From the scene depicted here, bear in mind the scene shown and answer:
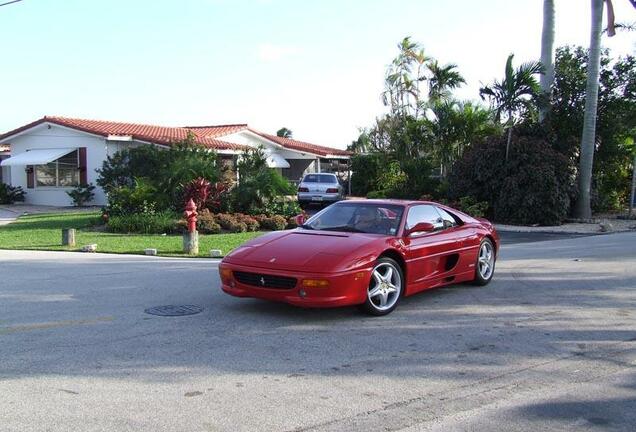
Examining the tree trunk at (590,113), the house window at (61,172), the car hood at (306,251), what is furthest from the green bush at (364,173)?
the car hood at (306,251)

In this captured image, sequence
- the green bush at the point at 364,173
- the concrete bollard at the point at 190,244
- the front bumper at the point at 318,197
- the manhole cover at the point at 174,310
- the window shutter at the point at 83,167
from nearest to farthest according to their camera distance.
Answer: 1. the manhole cover at the point at 174,310
2. the concrete bollard at the point at 190,244
3. the front bumper at the point at 318,197
4. the window shutter at the point at 83,167
5. the green bush at the point at 364,173

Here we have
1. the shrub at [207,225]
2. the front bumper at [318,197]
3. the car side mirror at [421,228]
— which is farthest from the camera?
the front bumper at [318,197]

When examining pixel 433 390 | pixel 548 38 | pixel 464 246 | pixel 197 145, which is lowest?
pixel 433 390

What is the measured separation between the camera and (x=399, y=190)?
24.5 meters

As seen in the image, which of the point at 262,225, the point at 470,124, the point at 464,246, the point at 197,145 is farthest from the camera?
the point at 470,124

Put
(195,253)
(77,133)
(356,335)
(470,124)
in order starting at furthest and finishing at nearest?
(77,133) → (470,124) → (195,253) → (356,335)

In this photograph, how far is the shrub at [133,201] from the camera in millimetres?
18703

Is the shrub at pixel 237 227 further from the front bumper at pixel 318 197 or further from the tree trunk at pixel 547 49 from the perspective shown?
the tree trunk at pixel 547 49

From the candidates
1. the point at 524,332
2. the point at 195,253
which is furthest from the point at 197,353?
the point at 195,253

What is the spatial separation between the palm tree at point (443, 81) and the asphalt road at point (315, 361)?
19.3 metres

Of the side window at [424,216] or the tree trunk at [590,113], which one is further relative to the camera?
the tree trunk at [590,113]

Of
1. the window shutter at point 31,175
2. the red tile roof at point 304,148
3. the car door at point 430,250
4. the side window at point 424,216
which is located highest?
the red tile roof at point 304,148

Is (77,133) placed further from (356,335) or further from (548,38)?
(356,335)

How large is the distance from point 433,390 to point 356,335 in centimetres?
157
